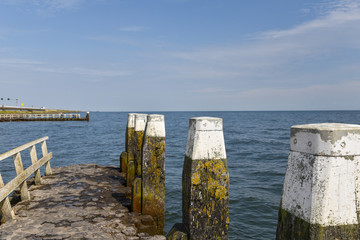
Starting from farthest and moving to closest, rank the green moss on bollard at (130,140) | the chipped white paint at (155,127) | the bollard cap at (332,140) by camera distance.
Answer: the green moss on bollard at (130,140), the chipped white paint at (155,127), the bollard cap at (332,140)

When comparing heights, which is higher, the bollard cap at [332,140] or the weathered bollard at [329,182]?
the bollard cap at [332,140]

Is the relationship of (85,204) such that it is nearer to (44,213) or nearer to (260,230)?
(44,213)

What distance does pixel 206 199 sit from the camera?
361 centimetres

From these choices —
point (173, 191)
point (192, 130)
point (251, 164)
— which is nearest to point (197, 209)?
point (192, 130)

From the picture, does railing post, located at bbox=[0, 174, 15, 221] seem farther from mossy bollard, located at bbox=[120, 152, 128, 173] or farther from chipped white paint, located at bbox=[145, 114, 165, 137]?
mossy bollard, located at bbox=[120, 152, 128, 173]

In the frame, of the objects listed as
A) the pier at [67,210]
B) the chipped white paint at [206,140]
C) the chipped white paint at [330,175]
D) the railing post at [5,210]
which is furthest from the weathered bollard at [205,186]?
the railing post at [5,210]

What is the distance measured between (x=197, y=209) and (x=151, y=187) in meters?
2.89

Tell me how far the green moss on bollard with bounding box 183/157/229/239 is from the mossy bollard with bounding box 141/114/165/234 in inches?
107

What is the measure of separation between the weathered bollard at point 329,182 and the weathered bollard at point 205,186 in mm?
1821

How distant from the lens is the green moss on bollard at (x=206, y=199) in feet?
11.7

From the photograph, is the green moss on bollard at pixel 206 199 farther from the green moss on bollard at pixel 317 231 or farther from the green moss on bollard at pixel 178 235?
the green moss on bollard at pixel 317 231

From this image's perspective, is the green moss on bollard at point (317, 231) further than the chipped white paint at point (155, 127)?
No

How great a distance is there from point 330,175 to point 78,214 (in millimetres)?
5765

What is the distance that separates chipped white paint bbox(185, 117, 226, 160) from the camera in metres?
3.62
